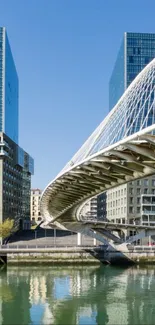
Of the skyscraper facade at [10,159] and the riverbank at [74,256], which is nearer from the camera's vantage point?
the riverbank at [74,256]

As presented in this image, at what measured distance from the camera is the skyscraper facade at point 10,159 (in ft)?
285

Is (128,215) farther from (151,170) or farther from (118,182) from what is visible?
(151,170)

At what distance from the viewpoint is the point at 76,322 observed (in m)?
27.9

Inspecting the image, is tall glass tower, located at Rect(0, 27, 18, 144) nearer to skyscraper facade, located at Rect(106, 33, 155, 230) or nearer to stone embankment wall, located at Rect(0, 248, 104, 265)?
skyscraper facade, located at Rect(106, 33, 155, 230)

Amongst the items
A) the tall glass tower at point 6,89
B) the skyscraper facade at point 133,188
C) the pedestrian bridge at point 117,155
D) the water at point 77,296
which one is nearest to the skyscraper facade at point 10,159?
the tall glass tower at point 6,89

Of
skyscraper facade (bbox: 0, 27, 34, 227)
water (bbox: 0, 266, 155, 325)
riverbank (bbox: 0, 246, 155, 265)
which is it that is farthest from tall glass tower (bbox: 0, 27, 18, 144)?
water (bbox: 0, 266, 155, 325)

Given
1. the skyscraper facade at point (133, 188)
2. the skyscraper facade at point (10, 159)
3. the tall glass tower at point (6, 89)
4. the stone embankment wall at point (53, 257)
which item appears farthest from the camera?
the tall glass tower at point (6, 89)

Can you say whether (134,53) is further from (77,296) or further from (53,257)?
(77,296)

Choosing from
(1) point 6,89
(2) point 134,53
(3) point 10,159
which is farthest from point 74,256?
(2) point 134,53

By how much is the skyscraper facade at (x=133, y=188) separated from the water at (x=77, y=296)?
31983mm

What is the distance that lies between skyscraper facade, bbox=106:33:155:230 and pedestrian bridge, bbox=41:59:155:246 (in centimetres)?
4122

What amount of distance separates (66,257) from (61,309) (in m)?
29.4

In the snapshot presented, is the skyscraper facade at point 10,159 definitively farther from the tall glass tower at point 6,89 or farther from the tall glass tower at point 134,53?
the tall glass tower at point 134,53

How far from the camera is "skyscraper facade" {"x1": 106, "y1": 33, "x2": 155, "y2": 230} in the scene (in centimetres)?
8650
